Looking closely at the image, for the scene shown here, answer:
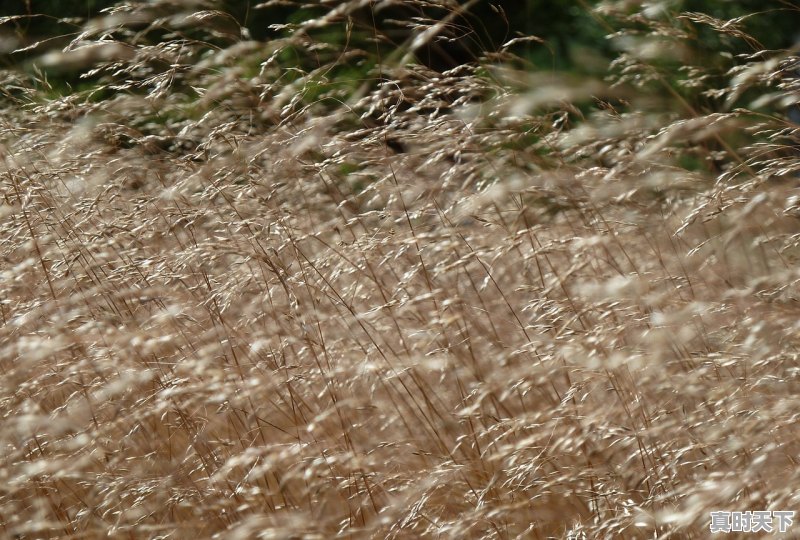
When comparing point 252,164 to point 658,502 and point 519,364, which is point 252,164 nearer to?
point 519,364

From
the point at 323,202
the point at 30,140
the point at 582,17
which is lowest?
the point at 582,17

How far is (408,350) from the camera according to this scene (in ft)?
7.11

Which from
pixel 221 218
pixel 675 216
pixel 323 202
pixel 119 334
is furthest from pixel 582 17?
pixel 119 334

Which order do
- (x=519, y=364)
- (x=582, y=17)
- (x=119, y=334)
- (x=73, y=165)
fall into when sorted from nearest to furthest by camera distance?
(x=119, y=334)
(x=519, y=364)
(x=73, y=165)
(x=582, y=17)

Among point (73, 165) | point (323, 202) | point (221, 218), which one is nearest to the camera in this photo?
point (221, 218)

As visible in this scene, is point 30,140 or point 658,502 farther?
point 30,140

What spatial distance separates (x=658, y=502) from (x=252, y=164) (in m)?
1.38

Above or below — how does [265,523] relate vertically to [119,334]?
below

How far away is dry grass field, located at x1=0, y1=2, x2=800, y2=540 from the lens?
5.54ft

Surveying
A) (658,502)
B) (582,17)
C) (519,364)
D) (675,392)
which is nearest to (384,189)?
(519,364)

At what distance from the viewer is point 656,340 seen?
1.50 metres

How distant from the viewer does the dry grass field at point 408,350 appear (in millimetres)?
1688

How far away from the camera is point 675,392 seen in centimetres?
182

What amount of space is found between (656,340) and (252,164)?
132 cm
